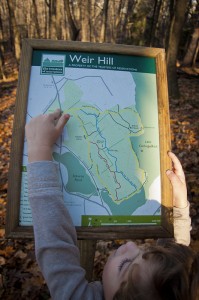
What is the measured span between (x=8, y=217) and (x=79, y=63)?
1.06 metres

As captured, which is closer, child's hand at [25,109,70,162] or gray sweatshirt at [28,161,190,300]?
gray sweatshirt at [28,161,190,300]

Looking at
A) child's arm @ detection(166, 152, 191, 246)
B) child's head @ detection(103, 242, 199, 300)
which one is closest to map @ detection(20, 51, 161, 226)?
child's arm @ detection(166, 152, 191, 246)

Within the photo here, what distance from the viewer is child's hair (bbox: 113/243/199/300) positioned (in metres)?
1.23

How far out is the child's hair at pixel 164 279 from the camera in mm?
1231

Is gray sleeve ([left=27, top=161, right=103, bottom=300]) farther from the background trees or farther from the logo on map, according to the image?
the background trees

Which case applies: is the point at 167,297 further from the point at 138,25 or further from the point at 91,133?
the point at 138,25

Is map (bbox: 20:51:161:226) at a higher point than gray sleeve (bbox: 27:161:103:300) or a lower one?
higher

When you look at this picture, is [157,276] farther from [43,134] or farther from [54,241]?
[43,134]

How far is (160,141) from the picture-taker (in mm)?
1903

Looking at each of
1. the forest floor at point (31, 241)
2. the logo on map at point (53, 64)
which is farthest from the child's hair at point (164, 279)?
the forest floor at point (31, 241)

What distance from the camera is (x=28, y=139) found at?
167cm

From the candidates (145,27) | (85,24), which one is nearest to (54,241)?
(85,24)

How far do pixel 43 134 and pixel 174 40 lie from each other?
7469 mm

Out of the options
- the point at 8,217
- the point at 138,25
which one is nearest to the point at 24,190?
the point at 8,217
